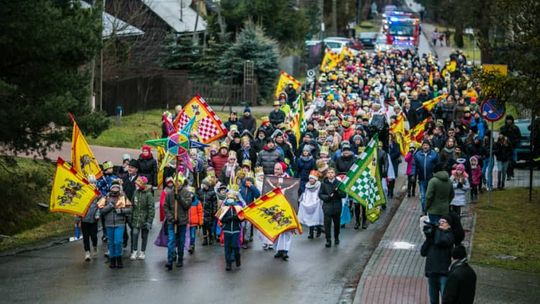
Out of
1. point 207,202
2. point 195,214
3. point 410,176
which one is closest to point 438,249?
point 195,214

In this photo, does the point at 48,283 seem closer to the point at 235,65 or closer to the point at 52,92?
the point at 52,92

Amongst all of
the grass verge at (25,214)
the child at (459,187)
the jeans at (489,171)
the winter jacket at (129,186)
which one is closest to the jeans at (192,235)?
the winter jacket at (129,186)

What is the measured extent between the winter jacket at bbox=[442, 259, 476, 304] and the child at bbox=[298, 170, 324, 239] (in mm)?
8510

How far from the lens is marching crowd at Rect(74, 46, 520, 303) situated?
63.9ft

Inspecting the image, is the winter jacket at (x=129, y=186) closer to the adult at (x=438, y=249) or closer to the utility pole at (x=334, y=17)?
the adult at (x=438, y=249)

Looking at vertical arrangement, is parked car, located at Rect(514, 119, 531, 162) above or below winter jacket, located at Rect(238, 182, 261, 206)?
above

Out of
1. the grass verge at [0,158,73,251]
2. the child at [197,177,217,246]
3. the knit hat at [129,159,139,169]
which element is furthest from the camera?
the grass verge at [0,158,73,251]

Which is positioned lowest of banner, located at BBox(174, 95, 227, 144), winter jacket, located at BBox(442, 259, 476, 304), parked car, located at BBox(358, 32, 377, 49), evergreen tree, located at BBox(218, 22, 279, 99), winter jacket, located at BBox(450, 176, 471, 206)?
winter jacket, located at BBox(442, 259, 476, 304)

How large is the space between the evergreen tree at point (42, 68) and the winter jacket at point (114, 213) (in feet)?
13.2

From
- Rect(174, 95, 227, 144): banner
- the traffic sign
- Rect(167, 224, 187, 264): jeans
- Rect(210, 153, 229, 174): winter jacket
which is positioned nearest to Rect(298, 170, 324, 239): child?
Rect(167, 224, 187, 264): jeans

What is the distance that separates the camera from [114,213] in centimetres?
1964

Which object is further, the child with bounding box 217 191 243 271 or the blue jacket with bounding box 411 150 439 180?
the blue jacket with bounding box 411 150 439 180

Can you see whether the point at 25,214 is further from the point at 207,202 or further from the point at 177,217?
the point at 177,217

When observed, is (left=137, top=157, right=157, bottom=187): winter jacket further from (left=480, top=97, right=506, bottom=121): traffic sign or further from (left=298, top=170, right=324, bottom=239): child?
(left=480, top=97, right=506, bottom=121): traffic sign
